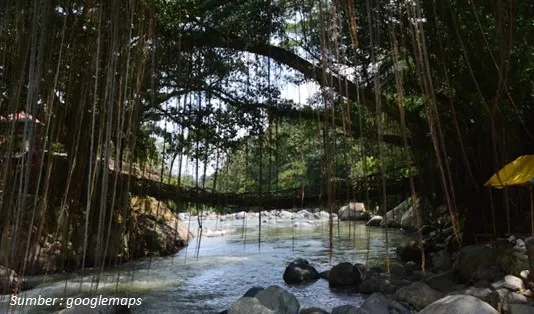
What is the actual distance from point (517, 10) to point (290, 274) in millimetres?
3387

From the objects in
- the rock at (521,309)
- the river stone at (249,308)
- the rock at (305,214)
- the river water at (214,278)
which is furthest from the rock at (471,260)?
the rock at (305,214)

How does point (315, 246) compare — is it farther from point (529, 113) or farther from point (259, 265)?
point (529, 113)

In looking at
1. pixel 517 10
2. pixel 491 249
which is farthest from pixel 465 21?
pixel 491 249

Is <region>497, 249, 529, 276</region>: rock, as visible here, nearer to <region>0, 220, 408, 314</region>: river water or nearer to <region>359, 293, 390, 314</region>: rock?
<region>359, 293, 390, 314</region>: rock

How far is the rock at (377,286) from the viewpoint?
4.22 meters

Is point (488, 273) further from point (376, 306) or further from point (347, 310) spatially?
point (347, 310)

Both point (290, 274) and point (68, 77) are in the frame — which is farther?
point (290, 274)

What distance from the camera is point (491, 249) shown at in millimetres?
4156

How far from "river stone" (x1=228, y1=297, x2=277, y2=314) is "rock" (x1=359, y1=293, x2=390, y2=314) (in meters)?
0.68

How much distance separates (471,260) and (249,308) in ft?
7.57

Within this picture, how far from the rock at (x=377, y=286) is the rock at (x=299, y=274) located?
2.50ft

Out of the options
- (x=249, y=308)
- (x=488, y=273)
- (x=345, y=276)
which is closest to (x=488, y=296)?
(x=488, y=273)

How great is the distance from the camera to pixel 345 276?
4.71 meters

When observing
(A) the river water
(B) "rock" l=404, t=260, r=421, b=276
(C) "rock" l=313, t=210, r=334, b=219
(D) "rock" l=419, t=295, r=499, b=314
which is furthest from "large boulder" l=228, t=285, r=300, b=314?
(C) "rock" l=313, t=210, r=334, b=219
